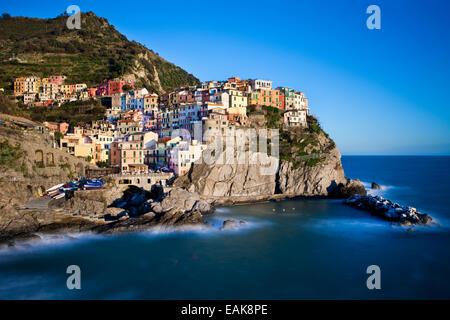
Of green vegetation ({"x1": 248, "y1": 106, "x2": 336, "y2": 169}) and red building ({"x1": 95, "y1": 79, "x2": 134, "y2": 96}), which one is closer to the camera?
green vegetation ({"x1": 248, "y1": 106, "x2": 336, "y2": 169})

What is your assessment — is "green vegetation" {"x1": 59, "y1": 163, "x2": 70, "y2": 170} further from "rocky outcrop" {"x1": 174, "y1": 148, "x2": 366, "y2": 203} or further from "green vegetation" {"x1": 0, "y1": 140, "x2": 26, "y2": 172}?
"rocky outcrop" {"x1": 174, "y1": 148, "x2": 366, "y2": 203}

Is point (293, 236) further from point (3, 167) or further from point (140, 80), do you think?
point (140, 80)

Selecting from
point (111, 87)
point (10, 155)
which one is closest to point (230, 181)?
point (10, 155)

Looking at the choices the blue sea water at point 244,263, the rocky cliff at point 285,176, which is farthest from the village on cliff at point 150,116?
the blue sea water at point 244,263

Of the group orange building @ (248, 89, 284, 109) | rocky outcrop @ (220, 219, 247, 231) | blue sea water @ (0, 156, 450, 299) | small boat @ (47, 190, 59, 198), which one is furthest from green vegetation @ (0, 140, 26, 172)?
orange building @ (248, 89, 284, 109)

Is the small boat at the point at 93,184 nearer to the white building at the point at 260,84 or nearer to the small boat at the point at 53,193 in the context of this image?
the small boat at the point at 53,193

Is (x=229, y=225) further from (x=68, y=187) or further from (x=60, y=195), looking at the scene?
(x=68, y=187)

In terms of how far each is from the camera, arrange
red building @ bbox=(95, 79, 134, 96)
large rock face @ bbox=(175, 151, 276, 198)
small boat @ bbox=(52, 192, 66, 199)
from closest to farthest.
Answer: small boat @ bbox=(52, 192, 66, 199)
large rock face @ bbox=(175, 151, 276, 198)
red building @ bbox=(95, 79, 134, 96)
